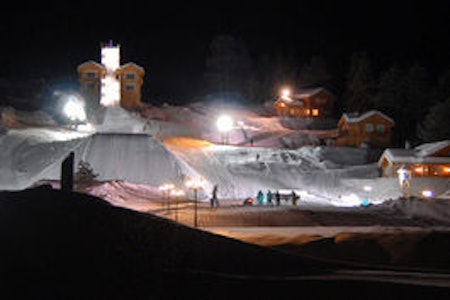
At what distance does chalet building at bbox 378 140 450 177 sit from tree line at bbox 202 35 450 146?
395 inches

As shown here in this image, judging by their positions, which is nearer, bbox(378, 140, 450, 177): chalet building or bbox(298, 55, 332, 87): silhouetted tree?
bbox(378, 140, 450, 177): chalet building

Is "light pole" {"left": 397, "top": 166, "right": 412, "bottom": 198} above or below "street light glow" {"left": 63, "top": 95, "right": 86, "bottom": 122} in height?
below

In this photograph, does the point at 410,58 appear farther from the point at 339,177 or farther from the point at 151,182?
the point at 151,182

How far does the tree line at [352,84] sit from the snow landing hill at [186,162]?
Result: 51.6 ft

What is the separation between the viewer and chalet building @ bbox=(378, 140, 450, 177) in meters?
45.0

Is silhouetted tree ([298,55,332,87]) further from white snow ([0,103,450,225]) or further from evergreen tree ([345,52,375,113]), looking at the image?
white snow ([0,103,450,225])

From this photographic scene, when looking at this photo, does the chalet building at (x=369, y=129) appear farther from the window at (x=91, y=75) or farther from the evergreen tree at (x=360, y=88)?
the window at (x=91, y=75)

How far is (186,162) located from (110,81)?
18710 millimetres

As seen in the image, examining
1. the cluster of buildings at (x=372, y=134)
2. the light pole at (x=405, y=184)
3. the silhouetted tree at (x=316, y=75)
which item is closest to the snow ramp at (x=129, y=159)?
the light pole at (x=405, y=184)

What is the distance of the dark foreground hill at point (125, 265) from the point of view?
8.07 m

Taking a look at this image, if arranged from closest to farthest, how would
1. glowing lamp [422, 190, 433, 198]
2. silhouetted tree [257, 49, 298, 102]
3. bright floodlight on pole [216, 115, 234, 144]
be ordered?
glowing lamp [422, 190, 433, 198]
bright floodlight on pole [216, 115, 234, 144]
silhouetted tree [257, 49, 298, 102]

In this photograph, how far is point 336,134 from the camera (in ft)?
203

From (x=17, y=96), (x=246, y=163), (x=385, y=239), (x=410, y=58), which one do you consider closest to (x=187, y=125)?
(x=246, y=163)

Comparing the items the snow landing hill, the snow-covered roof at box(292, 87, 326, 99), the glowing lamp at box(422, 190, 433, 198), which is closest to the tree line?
the snow-covered roof at box(292, 87, 326, 99)
